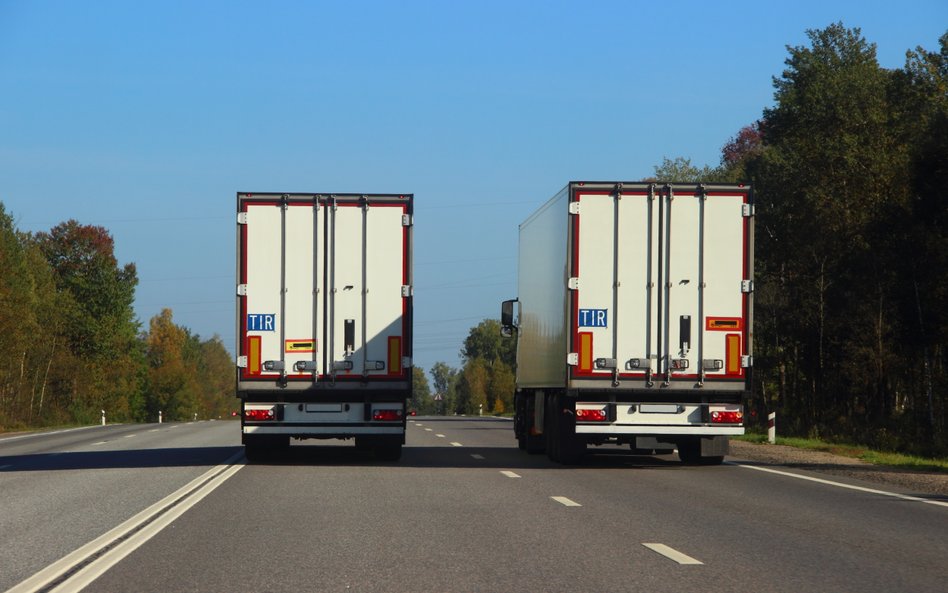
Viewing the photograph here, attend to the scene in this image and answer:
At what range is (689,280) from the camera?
19.1 m

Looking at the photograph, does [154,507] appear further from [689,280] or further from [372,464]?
[689,280]

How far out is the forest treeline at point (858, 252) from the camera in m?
40.6

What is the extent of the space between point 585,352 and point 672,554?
30.3 ft

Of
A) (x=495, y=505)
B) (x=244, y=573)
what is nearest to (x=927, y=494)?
(x=495, y=505)

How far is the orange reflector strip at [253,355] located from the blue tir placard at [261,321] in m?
0.15

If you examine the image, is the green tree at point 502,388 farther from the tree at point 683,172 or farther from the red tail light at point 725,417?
the red tail light at point 725,417

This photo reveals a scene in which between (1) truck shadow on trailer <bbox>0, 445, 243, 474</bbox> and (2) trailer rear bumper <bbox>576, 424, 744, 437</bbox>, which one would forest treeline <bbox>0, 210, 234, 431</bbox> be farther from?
(2) trailer rear bumper <bbox>576, 424, 744, 437</bbox>

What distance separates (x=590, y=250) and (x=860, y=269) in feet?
99.8

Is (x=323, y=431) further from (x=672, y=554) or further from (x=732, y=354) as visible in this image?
(x=672, y=554)

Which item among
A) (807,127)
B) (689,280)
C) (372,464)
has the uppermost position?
(807,127)

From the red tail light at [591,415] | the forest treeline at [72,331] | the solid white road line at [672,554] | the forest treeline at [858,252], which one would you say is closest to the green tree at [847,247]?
the forest treeline at [858,252]

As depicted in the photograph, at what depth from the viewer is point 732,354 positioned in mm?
19109

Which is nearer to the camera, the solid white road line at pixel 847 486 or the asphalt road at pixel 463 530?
the asphalt road at pixel 463 530

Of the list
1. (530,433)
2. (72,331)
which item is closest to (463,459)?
(530,433)
